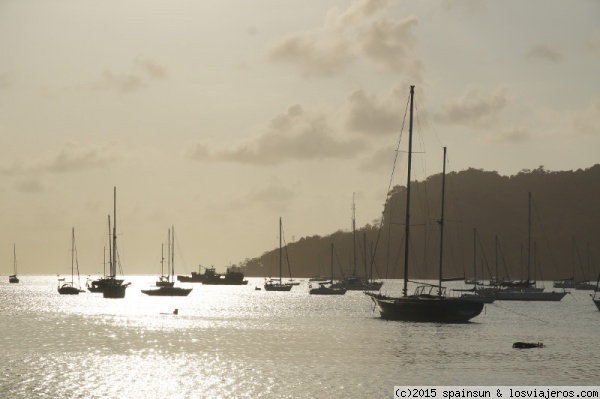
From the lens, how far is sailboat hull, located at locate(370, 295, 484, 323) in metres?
85.5

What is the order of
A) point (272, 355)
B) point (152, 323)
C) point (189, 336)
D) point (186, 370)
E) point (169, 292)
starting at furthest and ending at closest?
point (169, 292) < point (152, 323) < point (189, 336) < point (272, 355) < point (186, 370)

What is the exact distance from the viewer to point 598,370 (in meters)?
57.6

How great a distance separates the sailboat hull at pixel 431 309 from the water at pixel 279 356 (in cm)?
129

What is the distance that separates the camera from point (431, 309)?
8525 centimetres

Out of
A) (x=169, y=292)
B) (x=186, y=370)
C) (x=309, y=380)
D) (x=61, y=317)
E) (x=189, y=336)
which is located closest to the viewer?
(x=309, y=380)

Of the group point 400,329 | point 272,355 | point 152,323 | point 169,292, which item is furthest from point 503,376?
point 169,292

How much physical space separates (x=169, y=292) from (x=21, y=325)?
8193cm

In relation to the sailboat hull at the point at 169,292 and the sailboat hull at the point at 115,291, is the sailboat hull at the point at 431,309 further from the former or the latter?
the sailboat hull at the point at 169,292

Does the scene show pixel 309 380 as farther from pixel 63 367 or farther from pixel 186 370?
pixel 63 367

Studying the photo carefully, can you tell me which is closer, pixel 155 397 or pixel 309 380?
pixel 155 397

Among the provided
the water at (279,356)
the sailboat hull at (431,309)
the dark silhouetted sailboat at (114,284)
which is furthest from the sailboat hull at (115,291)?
the sailboat hull at (431,309)

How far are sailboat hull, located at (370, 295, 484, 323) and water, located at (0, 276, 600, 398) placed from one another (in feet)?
4.24

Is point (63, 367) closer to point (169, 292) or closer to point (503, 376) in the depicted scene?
point (503, 376)

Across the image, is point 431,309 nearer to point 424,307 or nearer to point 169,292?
point 424,307
